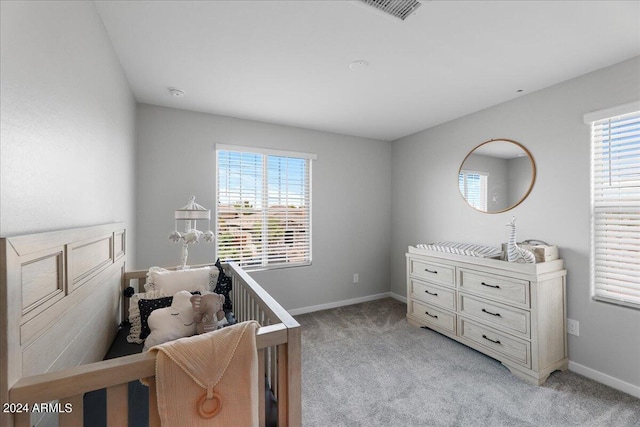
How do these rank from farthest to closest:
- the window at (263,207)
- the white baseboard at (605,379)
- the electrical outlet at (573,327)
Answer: the window at (263,207) < the electrical outlet at (573,327) < the white baseboard at (605,379)

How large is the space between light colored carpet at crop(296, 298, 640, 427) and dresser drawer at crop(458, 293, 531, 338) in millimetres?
334

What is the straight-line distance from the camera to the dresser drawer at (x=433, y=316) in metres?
2.76

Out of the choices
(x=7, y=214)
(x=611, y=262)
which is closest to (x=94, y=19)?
(x=7, y=214)

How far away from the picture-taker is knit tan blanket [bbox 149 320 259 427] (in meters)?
0.85

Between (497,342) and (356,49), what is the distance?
2566 mm

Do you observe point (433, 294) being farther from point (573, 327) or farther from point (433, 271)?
point (573, 327)

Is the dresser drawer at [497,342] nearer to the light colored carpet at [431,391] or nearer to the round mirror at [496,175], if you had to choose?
the light colored carpet at [431,391]

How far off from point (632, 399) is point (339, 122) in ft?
11.0

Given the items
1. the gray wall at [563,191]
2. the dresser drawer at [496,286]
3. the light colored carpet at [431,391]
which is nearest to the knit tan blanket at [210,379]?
the light colored carpet at [431,391]

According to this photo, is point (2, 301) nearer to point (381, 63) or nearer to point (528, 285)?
point (381, 63)

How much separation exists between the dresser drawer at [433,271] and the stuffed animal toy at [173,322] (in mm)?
2313

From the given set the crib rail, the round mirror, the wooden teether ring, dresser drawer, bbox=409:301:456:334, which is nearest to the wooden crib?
the crib rail

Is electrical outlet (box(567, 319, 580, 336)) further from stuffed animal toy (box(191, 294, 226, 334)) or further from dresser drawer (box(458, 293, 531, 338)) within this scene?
stuffed animal toy (box(191, 294, 226, 334))

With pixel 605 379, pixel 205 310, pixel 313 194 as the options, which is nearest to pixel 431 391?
pixel 605 379
